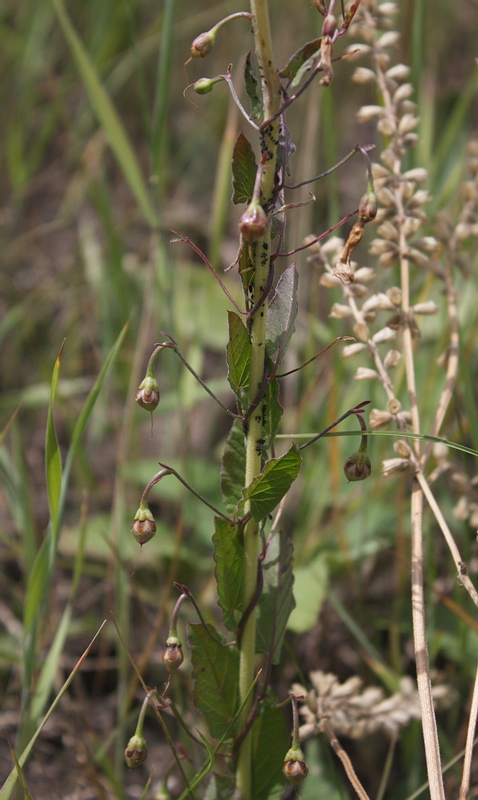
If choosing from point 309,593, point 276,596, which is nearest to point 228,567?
point 276,596

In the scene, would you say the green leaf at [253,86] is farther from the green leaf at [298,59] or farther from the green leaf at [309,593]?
the green leaf at [309,593]

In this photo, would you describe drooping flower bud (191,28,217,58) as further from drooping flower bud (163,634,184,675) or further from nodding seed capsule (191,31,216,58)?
drooping flower bud (163,634,184,675)

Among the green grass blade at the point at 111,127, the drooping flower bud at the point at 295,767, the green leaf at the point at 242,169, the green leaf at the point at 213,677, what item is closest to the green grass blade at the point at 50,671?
the green leaf at the point at 213,677

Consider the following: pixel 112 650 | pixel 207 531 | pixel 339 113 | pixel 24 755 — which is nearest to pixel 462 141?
pixel 339 113

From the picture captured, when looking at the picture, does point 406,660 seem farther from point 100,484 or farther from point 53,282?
point 53,282

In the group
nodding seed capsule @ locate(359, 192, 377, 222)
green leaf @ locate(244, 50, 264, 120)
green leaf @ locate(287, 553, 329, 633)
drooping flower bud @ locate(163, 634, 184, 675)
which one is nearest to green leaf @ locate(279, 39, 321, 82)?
green leaf @ locate(244, 50, 264, 120)

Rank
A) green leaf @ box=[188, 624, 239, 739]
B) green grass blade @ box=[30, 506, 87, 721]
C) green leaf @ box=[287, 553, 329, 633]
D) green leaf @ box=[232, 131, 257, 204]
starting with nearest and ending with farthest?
green leaf @ box=[232, 131, 257, 204]
green leaf @ box=[188, 624, 239, 739]
green grass blade @ box=[30, 506, 87, 721]
green leaf @ box=[287, 553, 329, 633]

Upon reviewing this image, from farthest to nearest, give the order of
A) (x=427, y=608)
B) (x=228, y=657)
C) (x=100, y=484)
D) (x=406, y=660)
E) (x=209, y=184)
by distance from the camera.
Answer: (x=209, y=184) < (x=100, y=484) < (x=406, y=660) < (x=427, y=608) < (x=228, y=657)
